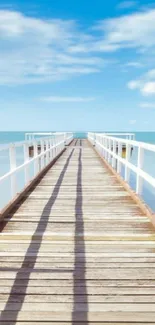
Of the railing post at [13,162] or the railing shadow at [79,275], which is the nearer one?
the railing shadow at [79,275]

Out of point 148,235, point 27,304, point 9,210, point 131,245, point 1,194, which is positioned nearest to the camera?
point 27,304

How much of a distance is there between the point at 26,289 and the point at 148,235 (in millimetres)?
1868

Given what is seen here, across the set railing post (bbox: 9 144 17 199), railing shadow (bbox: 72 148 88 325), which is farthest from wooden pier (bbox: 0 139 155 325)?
railing post (bbox: 9 144 17 199)

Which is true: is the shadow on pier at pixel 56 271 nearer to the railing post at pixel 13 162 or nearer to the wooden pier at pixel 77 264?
the wooden pier at pixel 77 264

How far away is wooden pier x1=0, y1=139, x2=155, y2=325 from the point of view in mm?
2318

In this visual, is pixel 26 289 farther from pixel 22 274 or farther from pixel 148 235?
pixel 148 235

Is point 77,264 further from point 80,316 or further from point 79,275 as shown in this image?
point 80,316

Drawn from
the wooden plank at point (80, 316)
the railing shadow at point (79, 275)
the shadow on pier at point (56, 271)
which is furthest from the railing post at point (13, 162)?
the wooden plank at point (80, 316)

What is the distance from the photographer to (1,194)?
29.8 metres

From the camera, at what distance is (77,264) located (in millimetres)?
3045

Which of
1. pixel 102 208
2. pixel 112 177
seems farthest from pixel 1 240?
pixel 112 177

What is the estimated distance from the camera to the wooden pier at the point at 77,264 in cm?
232

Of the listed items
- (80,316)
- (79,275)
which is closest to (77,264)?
(79,275)

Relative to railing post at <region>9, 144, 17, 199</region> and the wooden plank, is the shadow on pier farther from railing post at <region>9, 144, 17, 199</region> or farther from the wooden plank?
railing post at <region>9, 144, 17, 199</region>
